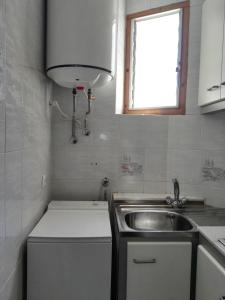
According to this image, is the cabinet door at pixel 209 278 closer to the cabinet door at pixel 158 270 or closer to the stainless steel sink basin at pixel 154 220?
the cabinet door at pixel 158 270

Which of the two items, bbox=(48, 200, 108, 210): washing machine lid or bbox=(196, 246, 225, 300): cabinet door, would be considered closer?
bbox=(196, 246, 225, 300): cabinet door

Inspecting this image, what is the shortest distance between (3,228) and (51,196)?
1.07m

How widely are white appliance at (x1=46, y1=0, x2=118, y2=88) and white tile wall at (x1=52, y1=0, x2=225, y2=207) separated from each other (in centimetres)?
48

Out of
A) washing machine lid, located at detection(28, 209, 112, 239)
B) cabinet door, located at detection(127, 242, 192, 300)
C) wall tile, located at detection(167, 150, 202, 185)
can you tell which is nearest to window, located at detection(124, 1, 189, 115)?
wall tile, located at detection(167, 150, 202, 185)

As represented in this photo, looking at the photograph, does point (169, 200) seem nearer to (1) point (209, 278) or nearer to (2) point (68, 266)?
(1) point (209, 278)

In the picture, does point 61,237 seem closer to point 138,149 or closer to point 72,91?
point 138,149

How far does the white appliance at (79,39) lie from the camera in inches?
62.1

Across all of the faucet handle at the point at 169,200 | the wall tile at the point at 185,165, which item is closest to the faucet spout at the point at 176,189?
the faucet handle at the point at 169,200

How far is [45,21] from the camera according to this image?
1.75 meters

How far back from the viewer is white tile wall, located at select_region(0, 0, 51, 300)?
1066 millimetres

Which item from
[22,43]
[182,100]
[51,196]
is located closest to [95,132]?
[51,196]

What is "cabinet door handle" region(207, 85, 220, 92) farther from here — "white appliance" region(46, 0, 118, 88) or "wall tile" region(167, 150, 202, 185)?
"white appliance" region(46, 0, 118, 88)

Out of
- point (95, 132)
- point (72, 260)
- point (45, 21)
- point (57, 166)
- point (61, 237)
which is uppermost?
point (45, 21)

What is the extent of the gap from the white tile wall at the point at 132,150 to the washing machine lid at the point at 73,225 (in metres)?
0.34
